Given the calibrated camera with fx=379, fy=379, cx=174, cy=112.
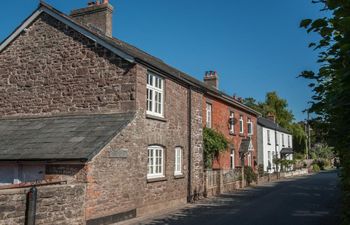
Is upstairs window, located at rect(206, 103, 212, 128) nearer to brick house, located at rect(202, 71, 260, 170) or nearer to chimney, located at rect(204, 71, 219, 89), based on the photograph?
brick house, located at rect(202, 71, 260, 170)

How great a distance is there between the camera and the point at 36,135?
556 inches

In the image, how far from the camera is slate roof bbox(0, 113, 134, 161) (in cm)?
1228

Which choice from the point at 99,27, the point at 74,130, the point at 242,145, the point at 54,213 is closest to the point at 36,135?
the point at 74,130

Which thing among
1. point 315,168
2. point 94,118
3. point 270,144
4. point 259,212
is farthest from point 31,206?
point 315,168

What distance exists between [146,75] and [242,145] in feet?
57.5

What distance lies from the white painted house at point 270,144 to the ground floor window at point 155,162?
25.9 metres

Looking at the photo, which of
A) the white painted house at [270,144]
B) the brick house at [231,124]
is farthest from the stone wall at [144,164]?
the white painted house at [270,144]

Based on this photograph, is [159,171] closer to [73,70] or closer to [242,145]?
[73,70]

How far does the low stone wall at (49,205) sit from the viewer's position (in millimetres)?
9344

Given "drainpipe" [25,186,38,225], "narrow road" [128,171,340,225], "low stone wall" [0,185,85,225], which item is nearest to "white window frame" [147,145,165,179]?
"narrow road" [128,171,340,225]

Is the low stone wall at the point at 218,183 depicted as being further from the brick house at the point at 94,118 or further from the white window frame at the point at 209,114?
the white window frame at the point at 209,114

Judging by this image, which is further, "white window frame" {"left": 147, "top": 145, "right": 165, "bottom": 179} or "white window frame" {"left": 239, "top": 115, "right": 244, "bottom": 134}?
"white window frame" {"left": 239, "top": 115, "right": 244, "bottom": 134}

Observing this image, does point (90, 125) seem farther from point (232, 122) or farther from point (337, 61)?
point (232, 122)

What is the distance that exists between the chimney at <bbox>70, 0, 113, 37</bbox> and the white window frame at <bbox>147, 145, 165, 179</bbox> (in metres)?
A: 6.68
